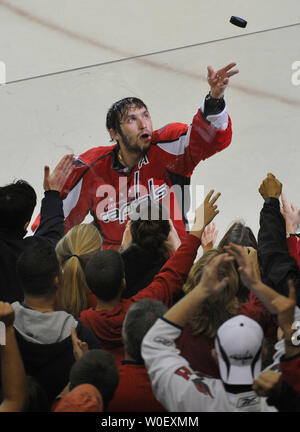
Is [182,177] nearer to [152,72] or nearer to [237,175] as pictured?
[237,175]

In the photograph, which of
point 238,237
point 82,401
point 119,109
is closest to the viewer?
point 82,401

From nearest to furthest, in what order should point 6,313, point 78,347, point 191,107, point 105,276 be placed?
point 6,313 → point 78,347 → point 105,276 → point 191,107

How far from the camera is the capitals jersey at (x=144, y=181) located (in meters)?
2.68

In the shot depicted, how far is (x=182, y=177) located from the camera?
2.73 metres

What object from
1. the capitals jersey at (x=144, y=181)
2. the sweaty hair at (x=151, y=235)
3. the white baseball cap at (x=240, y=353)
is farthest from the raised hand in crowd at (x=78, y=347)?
the capitals jersey at (x=144, y=181)

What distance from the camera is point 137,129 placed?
276cm

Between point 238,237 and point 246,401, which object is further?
point 238,237

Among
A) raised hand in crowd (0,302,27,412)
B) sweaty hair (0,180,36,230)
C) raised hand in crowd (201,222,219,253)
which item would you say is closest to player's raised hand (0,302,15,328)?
raised hand in crowd (0,302,27,412)

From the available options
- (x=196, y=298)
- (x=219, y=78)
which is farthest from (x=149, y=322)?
(x=219, y=78)

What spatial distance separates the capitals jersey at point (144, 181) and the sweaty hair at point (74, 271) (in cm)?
75

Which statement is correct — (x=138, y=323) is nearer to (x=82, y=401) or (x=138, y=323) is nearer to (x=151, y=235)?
(x=82, y=401)

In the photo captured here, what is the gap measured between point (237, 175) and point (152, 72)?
684 millimetres

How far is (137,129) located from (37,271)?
1256 millimetres

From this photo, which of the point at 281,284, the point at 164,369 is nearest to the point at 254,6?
the point at 281,284
